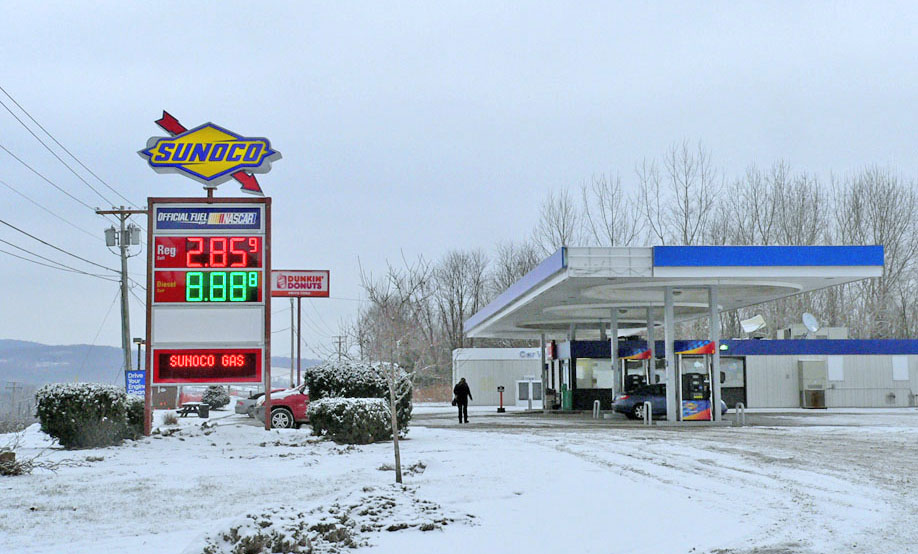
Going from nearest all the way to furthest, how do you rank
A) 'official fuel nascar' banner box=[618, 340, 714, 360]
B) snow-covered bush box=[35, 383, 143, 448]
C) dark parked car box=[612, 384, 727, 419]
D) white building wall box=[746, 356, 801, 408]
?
1. snow-covered bush box=[35, 383, 143, 448]
2. 'official fuel nascar' banner box=[618, 340, 714, 360]
3. dark parked car box=[612, 384, 727, 419]
4. white building wall box=[746, 356, 801, 408]

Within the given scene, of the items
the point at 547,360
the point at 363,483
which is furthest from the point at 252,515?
the point at 547,360

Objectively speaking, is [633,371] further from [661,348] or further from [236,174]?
[236,174]

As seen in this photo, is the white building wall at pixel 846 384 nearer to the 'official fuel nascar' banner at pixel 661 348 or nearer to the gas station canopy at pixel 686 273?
the 'official fuel nascar' banner at pixel 661 348

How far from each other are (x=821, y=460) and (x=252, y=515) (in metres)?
11.1

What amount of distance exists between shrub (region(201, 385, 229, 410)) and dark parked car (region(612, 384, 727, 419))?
26819 mm

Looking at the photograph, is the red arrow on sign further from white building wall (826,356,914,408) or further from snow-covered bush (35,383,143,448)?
white building wall (826,356,914,408)

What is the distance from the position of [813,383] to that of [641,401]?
587 inches

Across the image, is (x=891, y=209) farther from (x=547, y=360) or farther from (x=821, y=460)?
(x=821, y=460)

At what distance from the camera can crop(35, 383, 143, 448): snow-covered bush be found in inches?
654

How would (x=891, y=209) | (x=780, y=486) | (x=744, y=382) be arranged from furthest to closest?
(x=891, y=209) < (x=744, y=382) < (x=780, y=486)

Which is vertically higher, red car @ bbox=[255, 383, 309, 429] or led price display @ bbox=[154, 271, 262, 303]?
led price display @ bbox=[154, 271, 262, 303]

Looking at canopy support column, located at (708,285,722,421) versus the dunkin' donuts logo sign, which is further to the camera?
the dunkin' donuts logo sign

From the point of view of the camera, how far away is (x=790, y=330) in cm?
4691

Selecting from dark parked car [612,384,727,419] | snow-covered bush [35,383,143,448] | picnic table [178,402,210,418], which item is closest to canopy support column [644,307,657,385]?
dark parked car [612,384,727,419]
